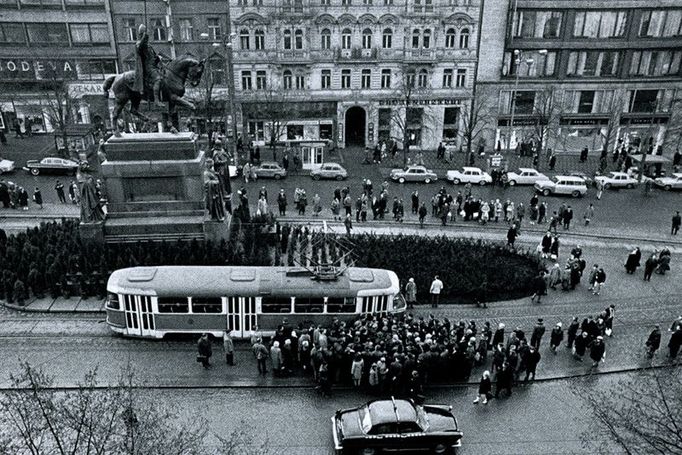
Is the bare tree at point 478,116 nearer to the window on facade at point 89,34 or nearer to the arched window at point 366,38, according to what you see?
the arched window at point 366,38

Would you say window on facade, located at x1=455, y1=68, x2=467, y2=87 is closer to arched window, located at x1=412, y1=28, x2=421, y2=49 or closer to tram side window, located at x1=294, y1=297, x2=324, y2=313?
arched window, located at x1=412, y1=28, x2=421, y2=49

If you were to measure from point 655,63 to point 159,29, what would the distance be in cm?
4193

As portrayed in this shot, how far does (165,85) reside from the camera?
87.1 feet

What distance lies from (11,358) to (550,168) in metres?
39.4

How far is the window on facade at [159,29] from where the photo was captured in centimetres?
4928

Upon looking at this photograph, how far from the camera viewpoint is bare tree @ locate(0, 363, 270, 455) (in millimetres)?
11594

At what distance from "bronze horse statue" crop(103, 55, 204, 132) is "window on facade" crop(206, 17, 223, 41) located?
23478 mm

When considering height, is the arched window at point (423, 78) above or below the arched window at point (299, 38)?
below

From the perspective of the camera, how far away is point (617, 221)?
114 ft

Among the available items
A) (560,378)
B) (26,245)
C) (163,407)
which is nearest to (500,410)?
(560,378)

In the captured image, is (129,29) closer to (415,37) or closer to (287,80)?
(287,80)

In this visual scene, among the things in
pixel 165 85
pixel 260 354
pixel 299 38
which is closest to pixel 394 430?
pixel 260 354

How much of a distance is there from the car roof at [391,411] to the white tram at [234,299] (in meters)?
4.66

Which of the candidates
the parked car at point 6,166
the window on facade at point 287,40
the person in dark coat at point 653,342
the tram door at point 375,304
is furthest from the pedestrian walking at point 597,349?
the parked car at point 6,166
